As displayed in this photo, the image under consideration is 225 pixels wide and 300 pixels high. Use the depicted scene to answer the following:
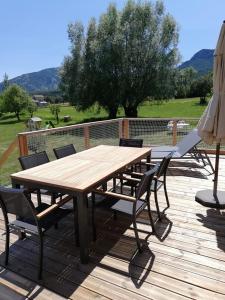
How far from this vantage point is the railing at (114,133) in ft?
17.3

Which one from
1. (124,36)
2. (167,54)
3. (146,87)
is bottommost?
(146,87)

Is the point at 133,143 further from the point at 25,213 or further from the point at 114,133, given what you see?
the point at 25,213

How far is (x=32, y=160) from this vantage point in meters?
3.46

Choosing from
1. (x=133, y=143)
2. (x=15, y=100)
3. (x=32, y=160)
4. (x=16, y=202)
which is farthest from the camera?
(x=15, y=100)

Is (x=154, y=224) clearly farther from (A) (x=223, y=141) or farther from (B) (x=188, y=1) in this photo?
(B) (x=188, y=1)

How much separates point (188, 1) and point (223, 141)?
6.92 metres

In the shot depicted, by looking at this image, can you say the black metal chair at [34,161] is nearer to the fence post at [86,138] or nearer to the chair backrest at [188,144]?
the fence post at [86,138]

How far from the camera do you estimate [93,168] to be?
3072mm

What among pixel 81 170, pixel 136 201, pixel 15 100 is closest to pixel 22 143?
pixel 81 170

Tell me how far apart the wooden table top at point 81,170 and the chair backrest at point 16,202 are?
38cm

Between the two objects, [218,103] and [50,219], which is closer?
[50,219]

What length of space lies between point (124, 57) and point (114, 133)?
1075 cm

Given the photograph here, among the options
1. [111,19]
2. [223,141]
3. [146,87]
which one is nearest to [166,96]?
[146,87]

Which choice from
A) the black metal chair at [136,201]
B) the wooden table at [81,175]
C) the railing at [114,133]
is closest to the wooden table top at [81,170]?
the wooden table at [81,175]
